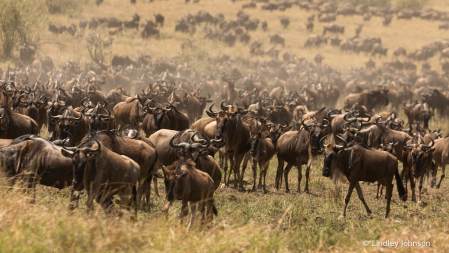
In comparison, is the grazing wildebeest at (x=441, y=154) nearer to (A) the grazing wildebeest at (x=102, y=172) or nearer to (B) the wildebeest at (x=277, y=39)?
(A) the grazing wildebeest at (x=102, y=172)

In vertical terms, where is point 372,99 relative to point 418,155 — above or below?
below

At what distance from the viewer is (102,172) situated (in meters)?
6.88

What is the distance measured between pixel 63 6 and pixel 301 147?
56926 millimetres

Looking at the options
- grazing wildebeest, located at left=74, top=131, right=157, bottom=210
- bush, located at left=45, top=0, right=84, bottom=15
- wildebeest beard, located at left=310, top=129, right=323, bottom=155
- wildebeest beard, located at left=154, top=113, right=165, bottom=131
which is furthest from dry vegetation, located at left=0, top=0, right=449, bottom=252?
bush, located at left=45, top=0, right=84, bottom=15

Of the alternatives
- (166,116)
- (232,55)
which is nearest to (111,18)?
(232,55)

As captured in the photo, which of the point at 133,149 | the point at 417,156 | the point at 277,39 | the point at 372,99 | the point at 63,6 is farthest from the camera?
the point at 277,39

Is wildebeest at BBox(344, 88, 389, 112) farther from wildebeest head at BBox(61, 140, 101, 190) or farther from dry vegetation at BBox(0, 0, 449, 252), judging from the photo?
wildebeest head at BBox(61, 140, 101, 190)

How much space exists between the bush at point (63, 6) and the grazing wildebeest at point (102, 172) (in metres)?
57.5

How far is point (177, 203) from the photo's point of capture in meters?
9.77

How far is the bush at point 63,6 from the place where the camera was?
5890 centimetres

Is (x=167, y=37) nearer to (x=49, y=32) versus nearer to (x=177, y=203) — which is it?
(x=49, y=32)

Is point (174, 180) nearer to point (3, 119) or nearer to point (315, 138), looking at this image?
point (315, 138)

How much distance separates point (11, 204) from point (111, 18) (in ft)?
189

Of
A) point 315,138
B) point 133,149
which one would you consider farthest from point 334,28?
point 133,149
